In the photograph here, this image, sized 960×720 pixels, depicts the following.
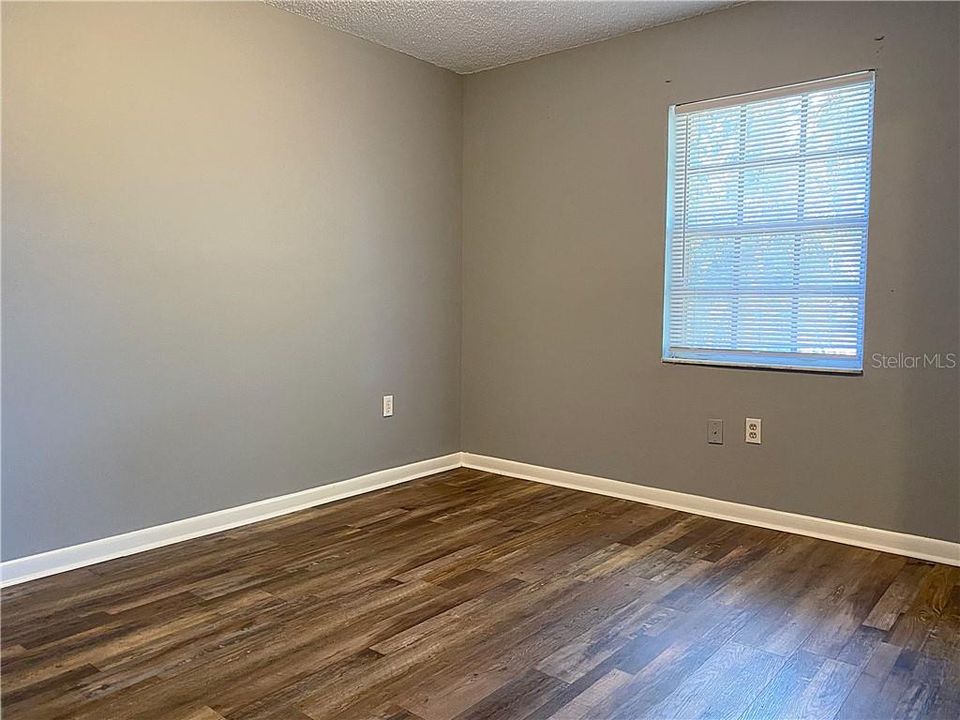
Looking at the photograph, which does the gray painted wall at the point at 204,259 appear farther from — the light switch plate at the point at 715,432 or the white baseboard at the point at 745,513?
the light switch plate at the point at 715,432

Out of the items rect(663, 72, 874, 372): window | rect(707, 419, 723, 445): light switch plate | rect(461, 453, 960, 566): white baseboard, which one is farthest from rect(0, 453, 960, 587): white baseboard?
rect(663, 72, 874, 372): window

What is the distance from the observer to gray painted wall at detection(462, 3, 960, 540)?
2729 mm

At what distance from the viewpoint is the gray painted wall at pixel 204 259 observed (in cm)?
248

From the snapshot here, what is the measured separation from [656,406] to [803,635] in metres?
1.49

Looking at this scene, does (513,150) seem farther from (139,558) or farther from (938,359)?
(139,558)

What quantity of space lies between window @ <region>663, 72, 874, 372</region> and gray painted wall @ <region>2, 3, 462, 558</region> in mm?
1425

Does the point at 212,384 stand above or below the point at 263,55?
below

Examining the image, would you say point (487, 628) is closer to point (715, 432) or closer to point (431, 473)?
point (715, 432)

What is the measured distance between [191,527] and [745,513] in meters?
2.41

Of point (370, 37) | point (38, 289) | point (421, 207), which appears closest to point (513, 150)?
point (421, 207)

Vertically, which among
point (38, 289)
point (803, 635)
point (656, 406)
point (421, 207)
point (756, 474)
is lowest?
point (803, 635)

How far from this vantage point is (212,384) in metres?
3.01

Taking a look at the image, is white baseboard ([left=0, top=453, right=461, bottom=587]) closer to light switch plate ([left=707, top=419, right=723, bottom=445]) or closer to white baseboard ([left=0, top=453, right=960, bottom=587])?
white baseboard ([left=0, top=453, right=960, bottom=587])

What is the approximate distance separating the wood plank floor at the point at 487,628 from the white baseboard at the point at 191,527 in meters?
0.07
